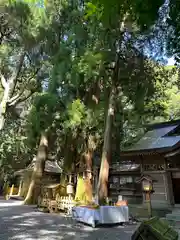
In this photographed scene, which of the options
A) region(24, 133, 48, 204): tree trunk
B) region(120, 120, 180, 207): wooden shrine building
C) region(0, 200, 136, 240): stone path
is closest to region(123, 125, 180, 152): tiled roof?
region(120, 120, 180, 207): wooden shrine building

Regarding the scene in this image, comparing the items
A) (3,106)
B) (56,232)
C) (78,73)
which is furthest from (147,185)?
(3,106)

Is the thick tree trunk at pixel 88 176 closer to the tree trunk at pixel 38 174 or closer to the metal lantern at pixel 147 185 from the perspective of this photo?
the metal lantern at pixel 147 185

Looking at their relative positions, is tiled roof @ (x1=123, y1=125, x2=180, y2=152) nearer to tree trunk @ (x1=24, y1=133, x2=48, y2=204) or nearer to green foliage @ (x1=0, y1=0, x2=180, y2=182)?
green foliage @ (x1=0, y1=0, x2=180, y2=182)

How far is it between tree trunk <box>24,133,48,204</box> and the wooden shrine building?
5430mm

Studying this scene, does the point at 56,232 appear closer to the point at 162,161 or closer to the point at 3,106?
the point at 162,161

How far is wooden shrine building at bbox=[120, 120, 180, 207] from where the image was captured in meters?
9.35

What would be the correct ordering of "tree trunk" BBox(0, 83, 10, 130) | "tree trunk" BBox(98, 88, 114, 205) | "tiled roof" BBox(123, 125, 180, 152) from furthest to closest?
"tree trunk" BBox(0, 83, 10, 130)
"tiled roof" BBox(123, 125, 180, 152)
"tree trunk" BBox(98, 88, 114, 205)

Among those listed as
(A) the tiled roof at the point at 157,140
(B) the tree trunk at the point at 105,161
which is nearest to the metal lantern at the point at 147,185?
(B) the tree trunk at the point at 105,161

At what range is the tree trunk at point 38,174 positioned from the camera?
1323 centimetres

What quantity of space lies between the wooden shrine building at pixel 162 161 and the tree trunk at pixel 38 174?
5.43 m

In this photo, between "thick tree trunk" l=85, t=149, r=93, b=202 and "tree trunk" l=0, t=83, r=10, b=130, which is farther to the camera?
"tree trunk" l=0, t=83, r=10, b=130

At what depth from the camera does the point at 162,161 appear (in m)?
9.92

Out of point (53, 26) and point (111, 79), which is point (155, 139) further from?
point (53, 26)

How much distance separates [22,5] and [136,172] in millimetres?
11229
